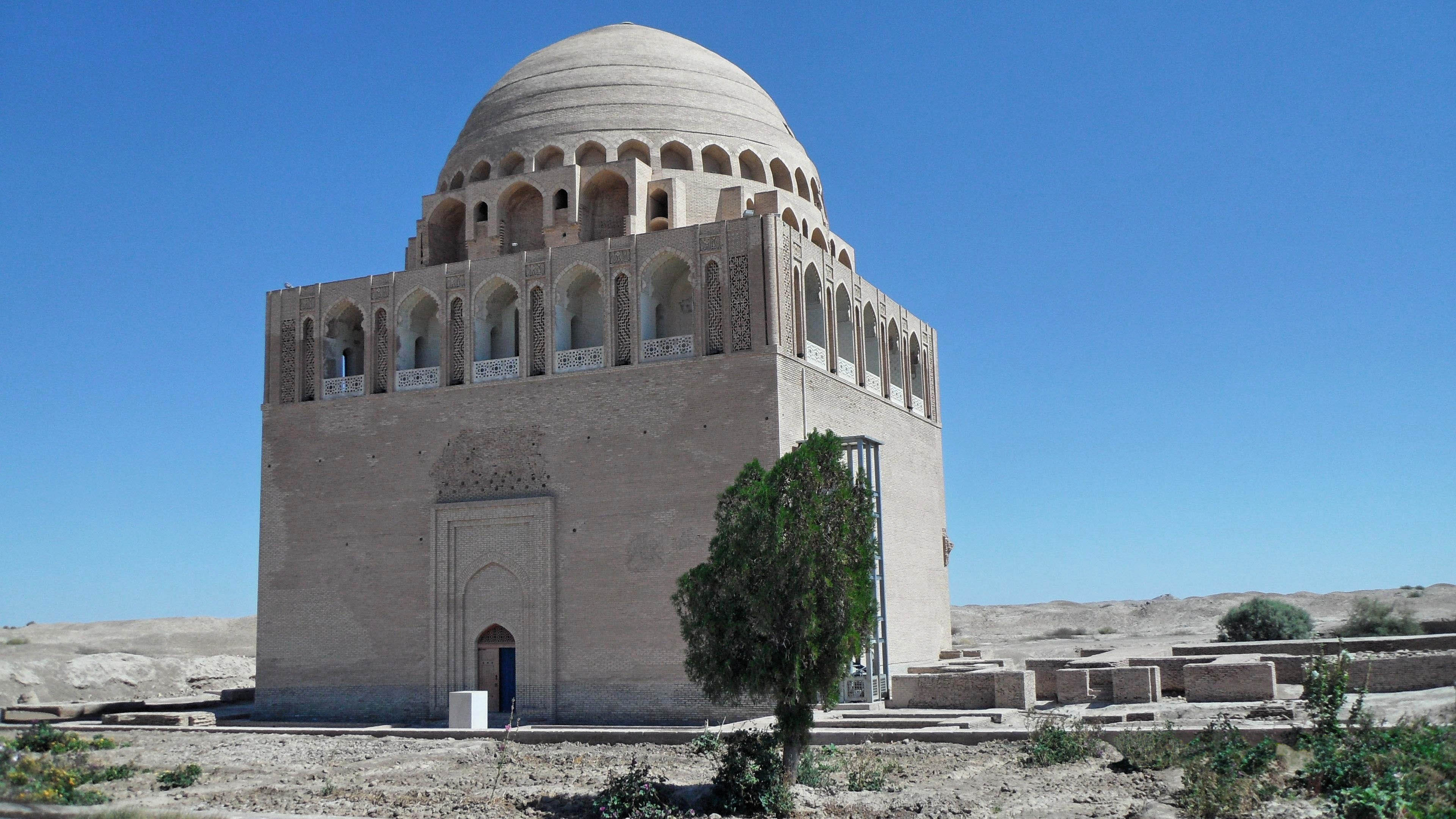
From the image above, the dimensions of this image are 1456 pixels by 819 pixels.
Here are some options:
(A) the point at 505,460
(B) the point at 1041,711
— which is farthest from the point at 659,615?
(B) the point at 1041,711

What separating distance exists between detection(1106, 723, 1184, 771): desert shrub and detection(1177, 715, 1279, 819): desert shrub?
5.6 inches

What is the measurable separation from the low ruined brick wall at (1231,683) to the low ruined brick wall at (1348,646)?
258 centimetres

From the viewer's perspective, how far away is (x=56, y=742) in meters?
14.9

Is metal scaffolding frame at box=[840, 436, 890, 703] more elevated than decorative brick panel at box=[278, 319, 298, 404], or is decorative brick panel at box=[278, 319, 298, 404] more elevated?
decorative brick panel at box=[278, 319, 298, 404]

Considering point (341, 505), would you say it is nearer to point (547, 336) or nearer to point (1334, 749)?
point (547, 336)

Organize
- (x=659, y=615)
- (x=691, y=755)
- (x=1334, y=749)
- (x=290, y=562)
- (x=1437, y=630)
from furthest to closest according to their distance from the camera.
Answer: (x=1437, y=630)
(x=290, y=562)
(x=659, y=615)
(x=691, y=755)
(x=1334, y=749)

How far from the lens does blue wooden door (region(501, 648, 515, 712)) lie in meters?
19.7

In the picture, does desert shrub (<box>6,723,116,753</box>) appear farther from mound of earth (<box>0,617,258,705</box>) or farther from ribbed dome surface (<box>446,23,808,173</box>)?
ribbed dome surface (<box>446,23,808,173</box>)

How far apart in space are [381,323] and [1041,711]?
504 inches

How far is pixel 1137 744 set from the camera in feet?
39.1

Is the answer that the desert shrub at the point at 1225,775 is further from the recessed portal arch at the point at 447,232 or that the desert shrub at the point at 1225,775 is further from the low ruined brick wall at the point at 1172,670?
the recessed portal arch at the point at 447,232

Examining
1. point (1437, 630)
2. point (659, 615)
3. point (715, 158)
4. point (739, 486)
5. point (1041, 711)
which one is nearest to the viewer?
point (739, 486)

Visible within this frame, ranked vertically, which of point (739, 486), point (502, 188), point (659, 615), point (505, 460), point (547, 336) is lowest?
point (659, 615)

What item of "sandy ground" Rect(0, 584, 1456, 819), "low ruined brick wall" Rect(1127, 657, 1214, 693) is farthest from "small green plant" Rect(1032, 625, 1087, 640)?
"sandy ground" Rect(0, 584, 1456, 819)
